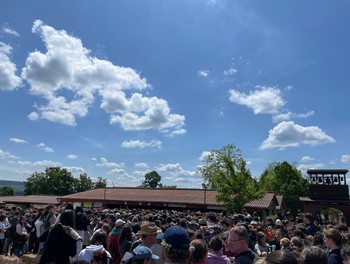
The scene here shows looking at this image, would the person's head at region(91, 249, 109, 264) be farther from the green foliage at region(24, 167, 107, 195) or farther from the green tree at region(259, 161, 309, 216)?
the green foliage at region(24, 167, 107, 195)

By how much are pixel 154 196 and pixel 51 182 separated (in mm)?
67495

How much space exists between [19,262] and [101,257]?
26.3ft

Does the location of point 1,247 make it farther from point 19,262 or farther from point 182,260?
point 182,260

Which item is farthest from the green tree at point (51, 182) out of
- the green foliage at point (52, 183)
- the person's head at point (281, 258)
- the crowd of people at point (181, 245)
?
the person's head at point (281, 258)

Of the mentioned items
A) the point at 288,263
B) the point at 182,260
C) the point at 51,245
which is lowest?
the point at 51,245

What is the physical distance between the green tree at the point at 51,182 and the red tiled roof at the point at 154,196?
56.8m

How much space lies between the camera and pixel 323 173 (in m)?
34.9

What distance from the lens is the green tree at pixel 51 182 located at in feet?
304

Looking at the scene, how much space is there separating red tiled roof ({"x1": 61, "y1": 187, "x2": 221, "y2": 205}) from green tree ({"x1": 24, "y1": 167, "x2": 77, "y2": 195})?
56.8m

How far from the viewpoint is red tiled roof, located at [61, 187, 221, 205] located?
34.5 m

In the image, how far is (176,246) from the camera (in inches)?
112

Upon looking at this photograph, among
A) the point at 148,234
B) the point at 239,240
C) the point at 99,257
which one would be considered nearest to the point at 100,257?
the point at 99,257

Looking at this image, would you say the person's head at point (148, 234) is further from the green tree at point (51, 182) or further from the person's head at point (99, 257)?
the green tree at point (51, 182)

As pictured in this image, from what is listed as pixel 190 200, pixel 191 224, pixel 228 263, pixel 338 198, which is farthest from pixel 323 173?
pixel 228 263
